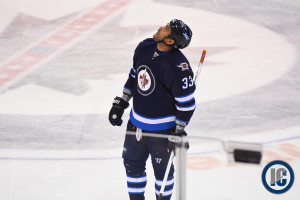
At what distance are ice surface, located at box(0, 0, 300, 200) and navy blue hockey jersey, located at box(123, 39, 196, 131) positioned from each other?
0.73 ft

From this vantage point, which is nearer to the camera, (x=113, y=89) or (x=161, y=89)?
(x=161, y=89)

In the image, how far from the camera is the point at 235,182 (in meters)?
3.67

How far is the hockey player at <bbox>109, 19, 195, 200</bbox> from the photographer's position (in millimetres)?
3084

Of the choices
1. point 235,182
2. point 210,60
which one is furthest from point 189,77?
point 210,60

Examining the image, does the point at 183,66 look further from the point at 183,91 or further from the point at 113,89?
the point at 113,89

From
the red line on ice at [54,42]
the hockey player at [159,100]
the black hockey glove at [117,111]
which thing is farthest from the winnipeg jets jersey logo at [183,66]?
the red line on ice at [54,42]

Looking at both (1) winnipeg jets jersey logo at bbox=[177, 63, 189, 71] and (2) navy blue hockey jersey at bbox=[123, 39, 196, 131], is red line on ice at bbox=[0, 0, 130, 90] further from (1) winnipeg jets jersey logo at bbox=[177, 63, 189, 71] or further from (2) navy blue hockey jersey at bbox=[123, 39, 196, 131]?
(1) winnipeg jets jersey logo at bbox=[177, 63, 189, 71]

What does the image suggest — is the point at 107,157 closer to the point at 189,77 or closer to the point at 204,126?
the point at 204,126

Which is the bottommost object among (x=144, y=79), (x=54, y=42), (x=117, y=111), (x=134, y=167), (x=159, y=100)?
(x=54, y=42)

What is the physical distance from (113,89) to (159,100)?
2479 mm

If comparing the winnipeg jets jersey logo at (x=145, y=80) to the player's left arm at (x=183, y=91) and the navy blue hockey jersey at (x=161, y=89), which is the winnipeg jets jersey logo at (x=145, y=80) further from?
the player's left arm at (x=183, y=91)

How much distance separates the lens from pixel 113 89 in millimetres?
5617

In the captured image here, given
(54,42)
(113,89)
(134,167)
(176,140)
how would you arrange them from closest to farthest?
(176,140) < (134,167) < (113,89) < (54,42)

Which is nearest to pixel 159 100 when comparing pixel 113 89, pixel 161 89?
pixel 161 89
